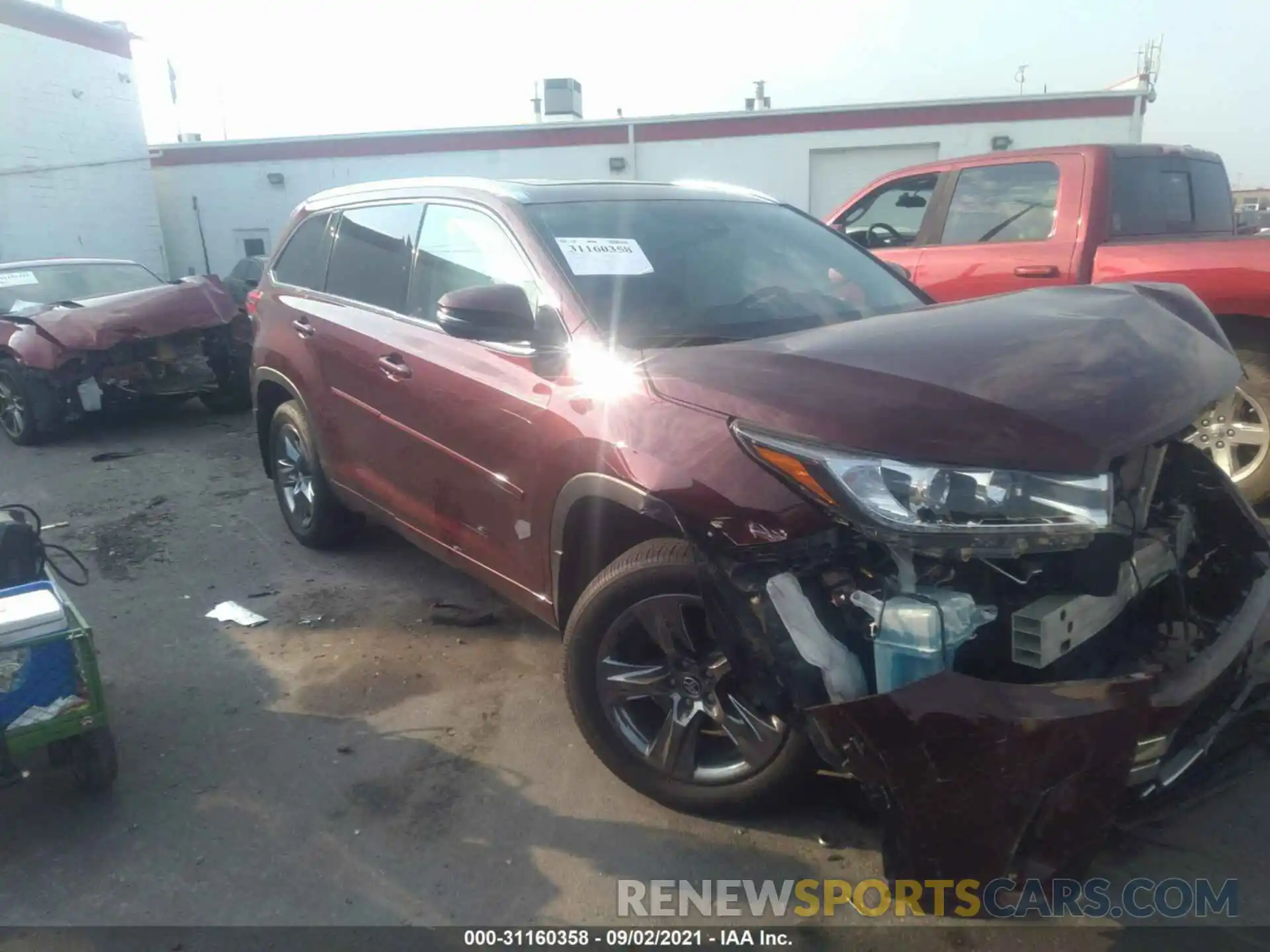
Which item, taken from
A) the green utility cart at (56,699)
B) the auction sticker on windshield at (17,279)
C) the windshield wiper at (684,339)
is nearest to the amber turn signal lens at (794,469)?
the windshield wiper at (684,339)

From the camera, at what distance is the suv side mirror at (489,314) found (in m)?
2.92

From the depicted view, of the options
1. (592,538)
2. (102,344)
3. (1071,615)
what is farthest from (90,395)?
(1071,615)

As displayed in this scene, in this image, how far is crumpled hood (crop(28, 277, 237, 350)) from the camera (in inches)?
300

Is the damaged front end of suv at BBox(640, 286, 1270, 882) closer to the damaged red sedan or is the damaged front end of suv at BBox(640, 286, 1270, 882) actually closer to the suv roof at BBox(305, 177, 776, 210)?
the suv roof at BBox(305, 177, 776, 210)

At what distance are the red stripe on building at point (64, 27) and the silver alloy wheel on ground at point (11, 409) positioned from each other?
13.6 m

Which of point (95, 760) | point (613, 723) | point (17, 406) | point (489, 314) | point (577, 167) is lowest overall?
point (17, 406)

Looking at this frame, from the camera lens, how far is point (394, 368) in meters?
3.76

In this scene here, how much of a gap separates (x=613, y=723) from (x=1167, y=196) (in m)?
4.82

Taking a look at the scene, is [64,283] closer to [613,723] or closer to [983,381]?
[613,723]

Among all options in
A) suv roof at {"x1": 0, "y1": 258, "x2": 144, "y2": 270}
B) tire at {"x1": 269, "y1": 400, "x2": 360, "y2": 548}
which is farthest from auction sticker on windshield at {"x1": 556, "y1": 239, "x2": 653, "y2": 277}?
suv roof at {"x1": 0, "y1": 258, "x2": 144, "y2": 270}

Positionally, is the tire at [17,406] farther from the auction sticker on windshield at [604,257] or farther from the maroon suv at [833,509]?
the auction sticker on windshield at [604,257]

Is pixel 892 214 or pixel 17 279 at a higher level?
pixel 892 214

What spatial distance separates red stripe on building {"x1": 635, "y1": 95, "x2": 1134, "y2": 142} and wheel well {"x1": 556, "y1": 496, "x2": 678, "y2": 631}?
16.7 meters

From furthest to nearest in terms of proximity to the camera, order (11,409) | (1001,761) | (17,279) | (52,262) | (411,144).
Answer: (411,144), (52,262), (17,279), (11,409), (1001,761)
